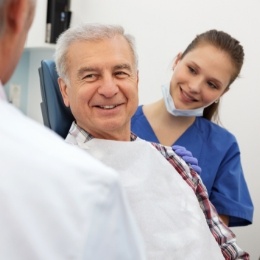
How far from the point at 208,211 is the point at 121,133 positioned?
13.3 inches

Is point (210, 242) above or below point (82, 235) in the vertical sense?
below

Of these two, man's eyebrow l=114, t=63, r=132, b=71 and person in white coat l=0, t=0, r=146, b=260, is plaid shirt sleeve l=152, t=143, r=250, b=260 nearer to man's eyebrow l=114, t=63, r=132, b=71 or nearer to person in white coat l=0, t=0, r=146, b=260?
man's eyebrow l=114, t=63, r=132, b=71

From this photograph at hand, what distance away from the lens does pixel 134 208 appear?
99 centimetres

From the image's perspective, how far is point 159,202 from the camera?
3.39 ft

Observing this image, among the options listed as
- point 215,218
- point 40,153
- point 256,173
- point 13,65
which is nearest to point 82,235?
point 40,153

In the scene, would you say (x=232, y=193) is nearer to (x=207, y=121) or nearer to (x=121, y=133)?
(x=207, y=121)

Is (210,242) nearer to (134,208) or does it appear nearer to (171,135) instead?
(134,208)

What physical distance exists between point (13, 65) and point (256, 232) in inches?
64.2

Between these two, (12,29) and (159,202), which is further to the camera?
(159,202)

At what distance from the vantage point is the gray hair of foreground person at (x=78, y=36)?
1.08 meters

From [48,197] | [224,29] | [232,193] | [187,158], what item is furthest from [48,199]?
[224,29]

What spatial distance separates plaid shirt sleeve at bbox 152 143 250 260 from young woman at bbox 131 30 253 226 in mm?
174

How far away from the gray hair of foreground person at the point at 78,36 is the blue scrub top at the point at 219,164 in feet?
1.45

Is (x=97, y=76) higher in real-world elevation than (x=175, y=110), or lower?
higher
